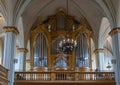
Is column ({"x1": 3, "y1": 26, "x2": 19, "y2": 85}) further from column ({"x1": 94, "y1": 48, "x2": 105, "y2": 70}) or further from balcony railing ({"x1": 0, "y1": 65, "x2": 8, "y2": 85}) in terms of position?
column ({"x1": 94, "y1": 48, "x2": 105, "y2": 70})

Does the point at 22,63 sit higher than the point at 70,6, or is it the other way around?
the point at 70,6

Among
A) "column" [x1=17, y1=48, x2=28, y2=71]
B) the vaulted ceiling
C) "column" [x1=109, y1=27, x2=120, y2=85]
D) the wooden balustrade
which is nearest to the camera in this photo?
"column" [x1=109, y1=27, x2=120, y2=85]

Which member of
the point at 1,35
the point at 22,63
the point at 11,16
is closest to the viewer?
the point at 11,16

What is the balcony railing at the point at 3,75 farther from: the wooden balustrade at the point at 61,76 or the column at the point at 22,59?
the column at the point at 22,59

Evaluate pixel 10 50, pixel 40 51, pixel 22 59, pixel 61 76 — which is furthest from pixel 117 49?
pixel 22 59

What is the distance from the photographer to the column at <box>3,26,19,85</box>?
50.7 feet

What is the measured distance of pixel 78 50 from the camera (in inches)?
784

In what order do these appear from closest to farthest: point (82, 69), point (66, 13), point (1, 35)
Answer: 1. point (82, 69)
2. point (66, 13)
3. point (1, 35)

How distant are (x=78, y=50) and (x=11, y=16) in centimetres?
620

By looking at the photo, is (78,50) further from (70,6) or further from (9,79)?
(9,79)

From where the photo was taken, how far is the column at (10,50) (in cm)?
1546

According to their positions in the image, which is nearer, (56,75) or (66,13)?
(56,75)

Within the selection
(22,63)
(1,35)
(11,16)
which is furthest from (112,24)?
(1,35)

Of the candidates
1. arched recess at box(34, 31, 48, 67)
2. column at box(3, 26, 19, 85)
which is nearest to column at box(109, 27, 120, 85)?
arched recess at box(34, 31, 48, 67)
